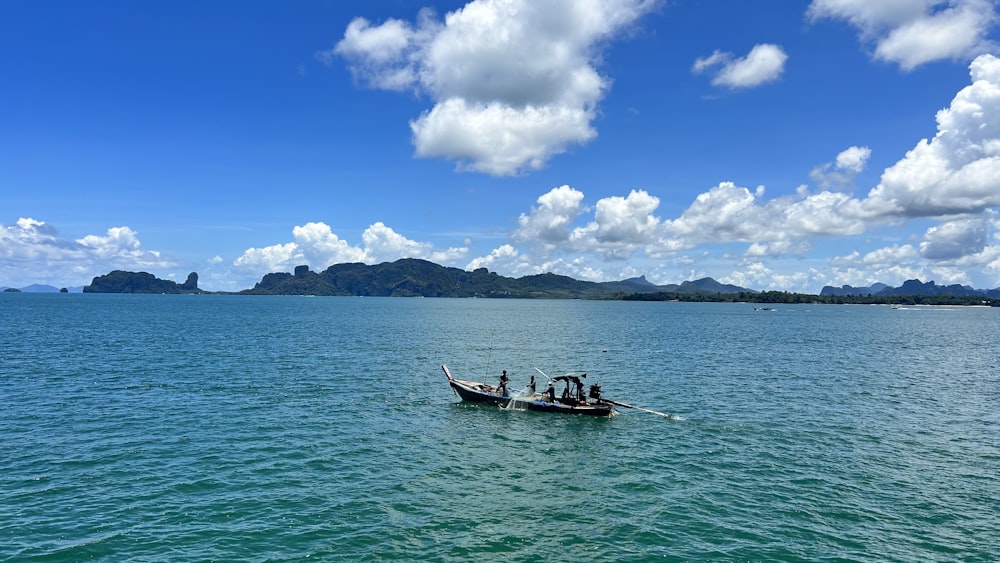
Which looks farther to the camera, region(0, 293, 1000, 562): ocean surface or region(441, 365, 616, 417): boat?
region(441, 365, 616, 417): boat

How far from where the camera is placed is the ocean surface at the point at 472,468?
24891 mm

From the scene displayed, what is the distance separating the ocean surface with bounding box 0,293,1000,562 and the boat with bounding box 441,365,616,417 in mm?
1189

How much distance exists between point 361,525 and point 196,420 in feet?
82.4

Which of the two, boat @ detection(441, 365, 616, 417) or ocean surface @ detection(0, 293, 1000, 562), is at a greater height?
boat @ detection(441, 365, 616, 417)

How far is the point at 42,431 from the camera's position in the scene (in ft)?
131

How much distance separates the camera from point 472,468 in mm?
34938

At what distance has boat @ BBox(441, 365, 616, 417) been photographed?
50.0 m

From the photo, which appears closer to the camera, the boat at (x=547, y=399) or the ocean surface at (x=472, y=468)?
the ocean surface at (x=472, y=468)

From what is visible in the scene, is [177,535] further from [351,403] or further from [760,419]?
[760,419]

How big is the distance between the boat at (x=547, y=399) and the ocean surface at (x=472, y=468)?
119 centimetres

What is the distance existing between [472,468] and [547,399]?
1853 cm

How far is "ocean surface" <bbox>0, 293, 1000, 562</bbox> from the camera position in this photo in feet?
81.7

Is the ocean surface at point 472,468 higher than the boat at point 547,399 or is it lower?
lower

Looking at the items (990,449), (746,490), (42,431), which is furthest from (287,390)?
(990,449)
